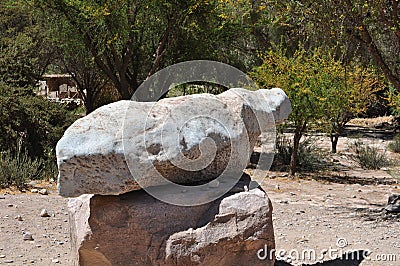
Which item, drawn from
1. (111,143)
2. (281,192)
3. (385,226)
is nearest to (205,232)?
(111,143)

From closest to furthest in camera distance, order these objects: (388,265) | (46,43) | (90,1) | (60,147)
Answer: (60,147)
(388,265)
(90,1)
(46,43)

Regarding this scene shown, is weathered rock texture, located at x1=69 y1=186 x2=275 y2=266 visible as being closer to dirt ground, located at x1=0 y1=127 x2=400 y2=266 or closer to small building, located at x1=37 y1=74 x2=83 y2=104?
dirt ground, located at x1=0 y1=127 x2=400 y2=266

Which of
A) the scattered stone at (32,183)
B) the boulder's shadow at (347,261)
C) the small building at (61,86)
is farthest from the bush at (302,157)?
the small building at (61,86)

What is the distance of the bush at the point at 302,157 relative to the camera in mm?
14595

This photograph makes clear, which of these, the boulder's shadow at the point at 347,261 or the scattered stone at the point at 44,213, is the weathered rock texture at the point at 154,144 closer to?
the boulder's shadow at the point at 347,261

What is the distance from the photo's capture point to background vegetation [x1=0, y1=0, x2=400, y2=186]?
8.93m

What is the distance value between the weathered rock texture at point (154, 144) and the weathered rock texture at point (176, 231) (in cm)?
22

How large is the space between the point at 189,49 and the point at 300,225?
34.6 ft

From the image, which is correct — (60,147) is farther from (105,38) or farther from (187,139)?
(105,38)

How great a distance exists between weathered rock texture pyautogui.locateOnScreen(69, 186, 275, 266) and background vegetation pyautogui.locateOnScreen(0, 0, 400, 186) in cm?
440

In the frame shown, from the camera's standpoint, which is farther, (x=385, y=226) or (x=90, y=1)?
(x=90, y=1)

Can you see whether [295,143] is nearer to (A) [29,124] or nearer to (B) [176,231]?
(A) [29,124]

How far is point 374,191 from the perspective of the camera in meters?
11.3

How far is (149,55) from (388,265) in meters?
13.9
